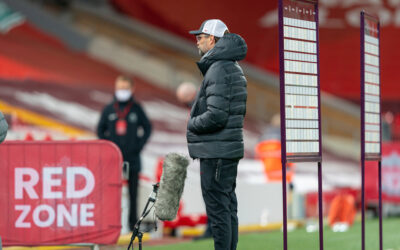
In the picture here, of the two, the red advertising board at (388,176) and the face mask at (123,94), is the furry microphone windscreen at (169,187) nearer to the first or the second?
the face mask at (123,94)

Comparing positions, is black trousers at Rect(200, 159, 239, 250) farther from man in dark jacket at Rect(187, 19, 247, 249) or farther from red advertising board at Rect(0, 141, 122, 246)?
red advertising board at Rect(0, 141, 122, 246)

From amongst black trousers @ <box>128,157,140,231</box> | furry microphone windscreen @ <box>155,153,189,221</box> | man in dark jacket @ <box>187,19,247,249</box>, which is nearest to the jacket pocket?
man in dark jacket @ <box>187,19,247,249</box>

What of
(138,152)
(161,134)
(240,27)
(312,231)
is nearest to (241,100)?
(138,152)

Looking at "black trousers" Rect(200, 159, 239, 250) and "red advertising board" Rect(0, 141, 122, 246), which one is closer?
"black trousers" Rect(200, 159, 239, 250)

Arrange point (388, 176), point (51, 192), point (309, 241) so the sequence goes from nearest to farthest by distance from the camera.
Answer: point (51, 192) → point (309, 241) → point (388, 176)

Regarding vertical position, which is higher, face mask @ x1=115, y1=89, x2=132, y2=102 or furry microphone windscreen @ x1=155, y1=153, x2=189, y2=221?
face mask @ x1=115, y1=89, x2=132, y2=102

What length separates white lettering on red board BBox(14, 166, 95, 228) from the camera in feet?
24.3

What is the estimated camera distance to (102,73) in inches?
902

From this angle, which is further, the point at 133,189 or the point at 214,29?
the point at 133,189

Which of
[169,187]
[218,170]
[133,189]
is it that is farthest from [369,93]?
[133,189]

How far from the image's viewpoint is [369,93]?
7.19 m

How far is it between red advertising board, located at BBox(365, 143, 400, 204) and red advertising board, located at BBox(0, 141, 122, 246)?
23.1 feet

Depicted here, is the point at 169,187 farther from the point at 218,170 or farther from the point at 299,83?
the point at 299,83

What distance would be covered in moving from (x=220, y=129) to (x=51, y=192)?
2142 millimetres
